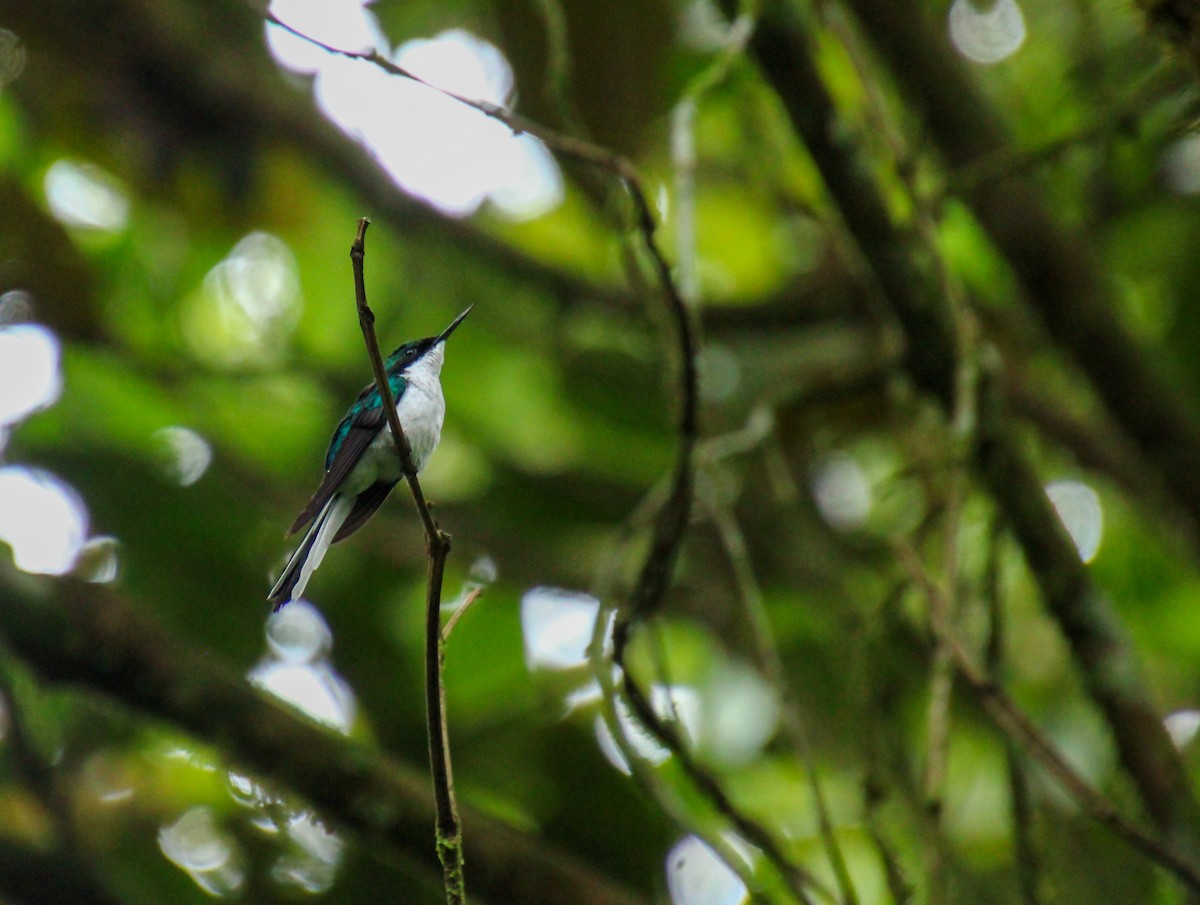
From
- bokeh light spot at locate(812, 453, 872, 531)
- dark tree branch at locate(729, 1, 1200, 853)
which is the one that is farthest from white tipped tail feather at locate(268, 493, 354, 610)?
bokeh light spot at locate(812, 453, 872, 531)

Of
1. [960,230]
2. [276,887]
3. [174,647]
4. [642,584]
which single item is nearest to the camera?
[642,584]

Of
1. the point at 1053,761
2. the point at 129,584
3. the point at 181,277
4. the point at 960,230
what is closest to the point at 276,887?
the point at 129,584

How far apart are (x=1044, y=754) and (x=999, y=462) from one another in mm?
1145

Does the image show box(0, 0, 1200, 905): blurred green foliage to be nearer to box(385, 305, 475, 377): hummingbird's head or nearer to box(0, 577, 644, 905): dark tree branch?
box(0, 577, 644, 905): dark tree branch

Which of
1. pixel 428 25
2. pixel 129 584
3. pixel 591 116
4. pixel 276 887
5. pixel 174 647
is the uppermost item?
pixel 428 25

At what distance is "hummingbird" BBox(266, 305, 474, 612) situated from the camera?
176cm

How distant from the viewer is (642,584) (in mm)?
2875

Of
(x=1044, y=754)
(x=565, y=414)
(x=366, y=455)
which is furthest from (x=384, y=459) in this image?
(x=565, y=414)

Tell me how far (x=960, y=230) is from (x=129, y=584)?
→ 4.13 meters

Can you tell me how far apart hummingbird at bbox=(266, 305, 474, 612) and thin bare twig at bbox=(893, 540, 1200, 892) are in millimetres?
1278

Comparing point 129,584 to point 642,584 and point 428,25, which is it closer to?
point 642,584

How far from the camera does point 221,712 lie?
309 centimetres

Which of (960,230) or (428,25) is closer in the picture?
(428,25)

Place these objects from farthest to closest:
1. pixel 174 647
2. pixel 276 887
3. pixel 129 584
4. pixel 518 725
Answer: pixel 129 584
pixel 518 725
pixel 276 887
pixel 174 647
